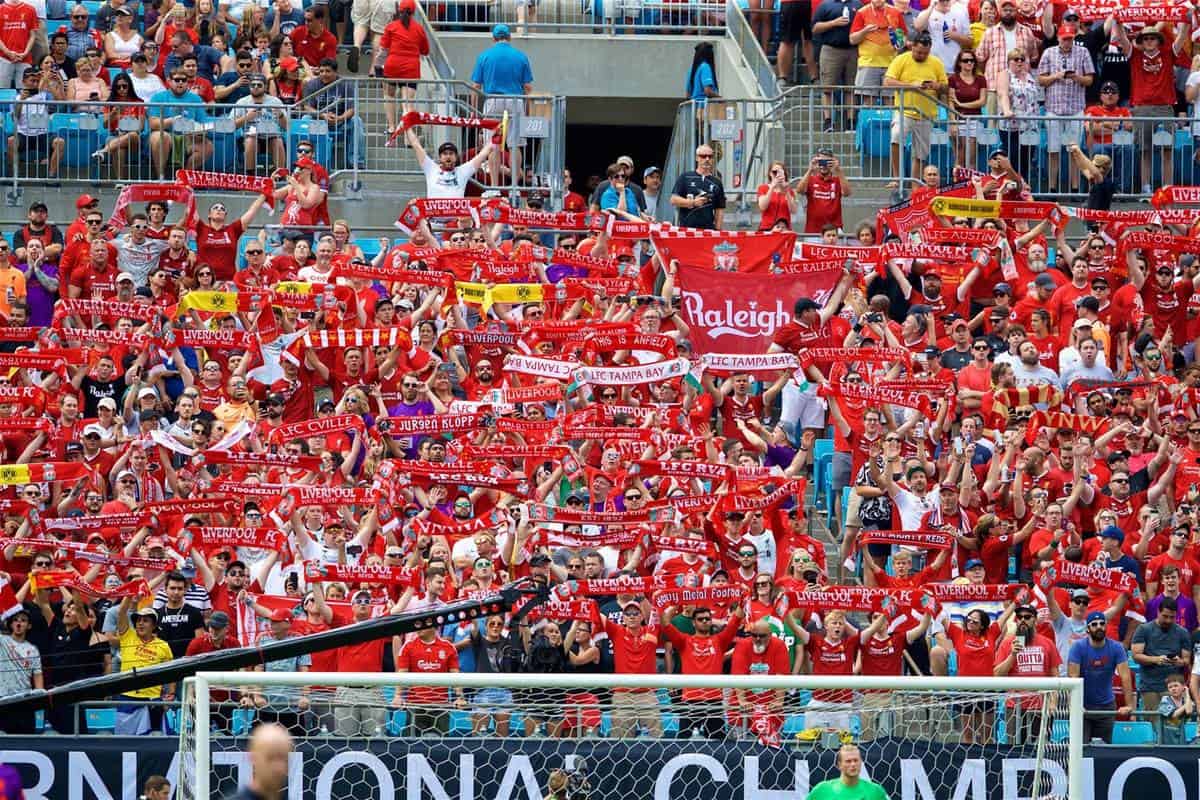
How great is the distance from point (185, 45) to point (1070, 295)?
9725mm

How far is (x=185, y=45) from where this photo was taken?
29516 mm

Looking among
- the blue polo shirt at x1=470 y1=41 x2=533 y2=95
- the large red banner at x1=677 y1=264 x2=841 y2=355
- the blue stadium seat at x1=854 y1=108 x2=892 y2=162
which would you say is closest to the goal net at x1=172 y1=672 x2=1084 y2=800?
the large red banner at x1=677 y1=264 x2=841 y2=355

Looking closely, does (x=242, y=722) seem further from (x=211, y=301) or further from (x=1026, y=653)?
(x=211, y=301)

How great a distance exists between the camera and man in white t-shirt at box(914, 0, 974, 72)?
98.0ft

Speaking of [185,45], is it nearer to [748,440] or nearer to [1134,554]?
[748,440]

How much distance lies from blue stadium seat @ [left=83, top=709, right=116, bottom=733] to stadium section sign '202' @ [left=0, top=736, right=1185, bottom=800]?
Answer: 0.93 feet

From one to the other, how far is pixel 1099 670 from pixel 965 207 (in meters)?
6.87

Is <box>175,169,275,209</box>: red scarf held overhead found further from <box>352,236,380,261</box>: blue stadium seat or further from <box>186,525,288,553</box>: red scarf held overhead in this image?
<box>186,525,288,553</box>: red scarf held overhead

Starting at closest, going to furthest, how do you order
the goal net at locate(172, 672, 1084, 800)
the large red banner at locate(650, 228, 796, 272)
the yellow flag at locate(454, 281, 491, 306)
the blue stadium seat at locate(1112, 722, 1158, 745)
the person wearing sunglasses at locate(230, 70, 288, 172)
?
the goal net at locate(172, 672, 1084, 800) < the blue stadium seat at locate(1112, 722, 1158, 745) < the yellow flag at locate(454, 281, 491, 306) < the large red banner at locate(650, 228, 796, 272) < the person wearing sunglasses at locate(230, 70, 288, 172)

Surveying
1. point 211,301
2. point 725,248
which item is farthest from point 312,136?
point 725,248

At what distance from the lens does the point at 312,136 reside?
28625 millimetres

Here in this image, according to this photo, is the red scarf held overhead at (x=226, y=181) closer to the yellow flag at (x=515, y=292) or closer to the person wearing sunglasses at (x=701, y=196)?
the yellow flag at (x=515, y=292)

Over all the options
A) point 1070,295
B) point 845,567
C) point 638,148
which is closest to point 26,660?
point 845,567

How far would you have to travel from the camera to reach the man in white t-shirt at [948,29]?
29.9 m
